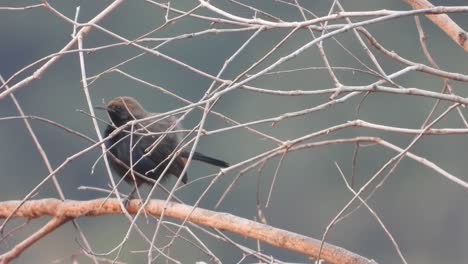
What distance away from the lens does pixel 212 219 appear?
4.67 m

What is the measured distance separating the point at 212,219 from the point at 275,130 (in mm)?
13383

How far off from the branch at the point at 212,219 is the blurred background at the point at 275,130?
11.8 m

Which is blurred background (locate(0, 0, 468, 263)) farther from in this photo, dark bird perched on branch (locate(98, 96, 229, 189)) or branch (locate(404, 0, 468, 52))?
branch (locate(404, 0, 468, 52))

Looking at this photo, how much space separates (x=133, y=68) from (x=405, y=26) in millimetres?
4507

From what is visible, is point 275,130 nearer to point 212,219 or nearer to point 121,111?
point 121,111

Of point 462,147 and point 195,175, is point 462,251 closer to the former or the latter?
point 462,147

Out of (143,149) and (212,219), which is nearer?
(212,219)

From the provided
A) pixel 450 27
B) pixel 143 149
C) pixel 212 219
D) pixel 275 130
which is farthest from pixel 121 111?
pixel 275 130

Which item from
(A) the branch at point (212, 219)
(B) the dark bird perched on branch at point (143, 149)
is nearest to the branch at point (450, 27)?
(A) the branch at point (212, 219)

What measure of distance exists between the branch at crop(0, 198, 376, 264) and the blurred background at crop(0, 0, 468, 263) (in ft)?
38.8

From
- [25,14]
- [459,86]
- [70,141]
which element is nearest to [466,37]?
[459,86]

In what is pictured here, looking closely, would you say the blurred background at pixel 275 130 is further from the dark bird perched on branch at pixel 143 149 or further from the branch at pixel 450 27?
the branch at pixel 450 27

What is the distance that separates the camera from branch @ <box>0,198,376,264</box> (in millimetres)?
4258

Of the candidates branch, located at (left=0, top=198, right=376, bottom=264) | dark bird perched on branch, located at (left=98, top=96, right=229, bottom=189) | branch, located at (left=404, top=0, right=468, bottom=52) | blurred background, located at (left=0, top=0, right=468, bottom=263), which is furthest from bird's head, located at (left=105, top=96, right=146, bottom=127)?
blurred background, located at (left=0, top=0, right=468, bottom=263)
